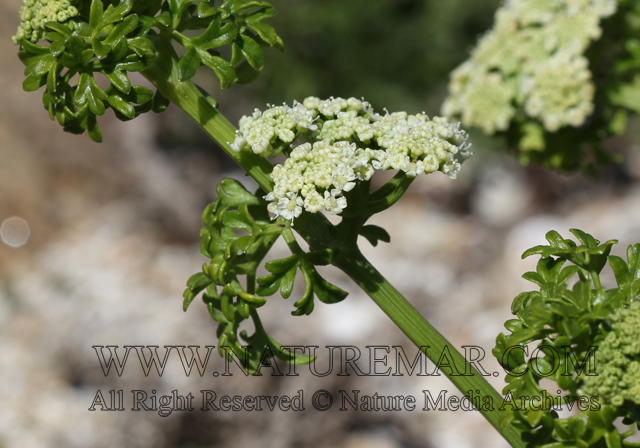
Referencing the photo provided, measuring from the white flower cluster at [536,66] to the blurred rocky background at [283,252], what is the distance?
5.87ft

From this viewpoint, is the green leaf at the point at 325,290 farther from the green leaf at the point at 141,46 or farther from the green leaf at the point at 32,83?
the green leaf at the point at 32,83

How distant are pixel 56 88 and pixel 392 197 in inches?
27.2

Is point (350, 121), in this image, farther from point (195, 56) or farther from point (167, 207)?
point (167, 207)

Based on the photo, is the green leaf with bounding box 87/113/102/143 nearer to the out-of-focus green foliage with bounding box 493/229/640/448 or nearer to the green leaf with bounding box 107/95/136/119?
the green leaf with bounding box 107/95/136/119

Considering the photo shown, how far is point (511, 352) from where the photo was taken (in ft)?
3.50

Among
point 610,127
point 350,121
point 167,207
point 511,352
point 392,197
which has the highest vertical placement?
point 167,207

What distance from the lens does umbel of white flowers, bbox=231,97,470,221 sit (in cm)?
101

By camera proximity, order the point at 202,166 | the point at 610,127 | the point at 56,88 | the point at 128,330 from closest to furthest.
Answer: the point at 56,88, the point at 610,127, the point at 128,330, the point at 202,166

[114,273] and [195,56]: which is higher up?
[114,273]

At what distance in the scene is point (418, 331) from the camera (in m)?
1.13

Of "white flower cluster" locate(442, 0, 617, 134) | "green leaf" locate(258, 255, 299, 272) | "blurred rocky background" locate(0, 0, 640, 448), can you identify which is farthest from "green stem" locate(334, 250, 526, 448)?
"blurred rocky background" locate(0, 0, 640, 448)

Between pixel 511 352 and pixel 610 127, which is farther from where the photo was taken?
pixel 610 127

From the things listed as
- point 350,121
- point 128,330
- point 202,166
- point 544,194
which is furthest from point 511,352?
point 202,166

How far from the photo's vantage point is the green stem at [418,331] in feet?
3.71
